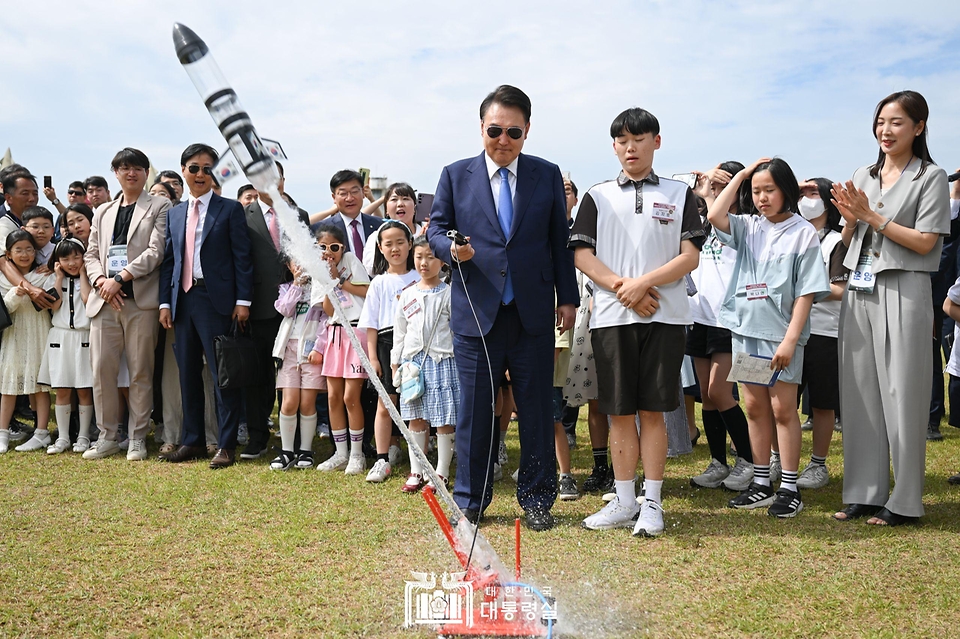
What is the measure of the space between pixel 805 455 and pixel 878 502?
79.7 inches

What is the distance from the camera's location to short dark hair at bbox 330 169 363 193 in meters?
7.06

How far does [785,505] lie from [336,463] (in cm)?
319

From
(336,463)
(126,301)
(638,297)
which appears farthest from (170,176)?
(638,297)

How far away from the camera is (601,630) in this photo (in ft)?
9.59

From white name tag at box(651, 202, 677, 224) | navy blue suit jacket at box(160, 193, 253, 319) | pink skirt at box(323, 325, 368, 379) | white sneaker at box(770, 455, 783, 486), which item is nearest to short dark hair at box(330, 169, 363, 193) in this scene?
navy blue suit jacket at box(160, 193, 253, 319)

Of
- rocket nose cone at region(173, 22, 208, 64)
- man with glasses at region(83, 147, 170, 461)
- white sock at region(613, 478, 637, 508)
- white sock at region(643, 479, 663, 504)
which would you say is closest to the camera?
rocket nose cone at region(173, 22, 208, 64)

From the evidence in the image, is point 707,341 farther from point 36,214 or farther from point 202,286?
point 36,214

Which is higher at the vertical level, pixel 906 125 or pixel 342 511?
pixel 906 125

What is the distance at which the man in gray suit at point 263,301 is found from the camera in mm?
6453

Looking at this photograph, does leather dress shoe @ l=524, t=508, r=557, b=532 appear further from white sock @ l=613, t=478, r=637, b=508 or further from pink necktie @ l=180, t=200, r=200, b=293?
pink necktie @ l=180, t=200, r=200, b=293

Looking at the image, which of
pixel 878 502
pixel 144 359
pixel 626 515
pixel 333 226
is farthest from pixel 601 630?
pixel 144 359

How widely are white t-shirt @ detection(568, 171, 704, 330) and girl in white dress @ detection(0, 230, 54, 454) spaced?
16.8 ft

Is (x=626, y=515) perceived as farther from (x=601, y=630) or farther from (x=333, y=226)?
(x=333, y=226)

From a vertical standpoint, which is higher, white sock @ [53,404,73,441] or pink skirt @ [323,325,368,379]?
pink skirt @ [323,325,368,379]
